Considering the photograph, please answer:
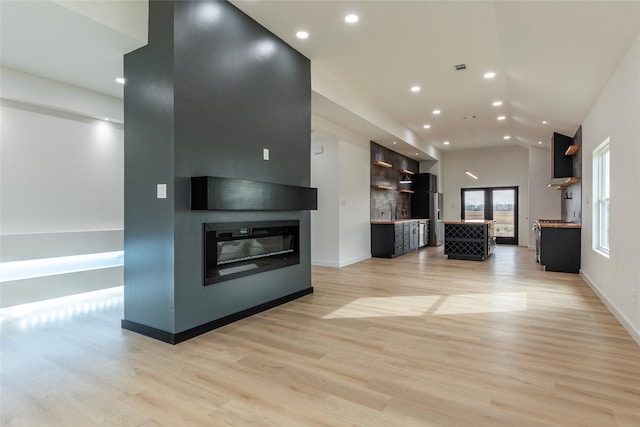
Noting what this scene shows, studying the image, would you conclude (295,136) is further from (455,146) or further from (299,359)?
(455,146)

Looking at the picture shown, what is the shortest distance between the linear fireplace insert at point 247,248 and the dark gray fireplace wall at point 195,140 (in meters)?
0.08

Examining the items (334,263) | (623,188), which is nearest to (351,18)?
(623,188)

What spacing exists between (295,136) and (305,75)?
88 centimetres

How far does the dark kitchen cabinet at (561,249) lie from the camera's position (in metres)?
6.27

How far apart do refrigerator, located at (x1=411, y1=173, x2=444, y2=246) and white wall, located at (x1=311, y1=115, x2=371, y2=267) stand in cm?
403

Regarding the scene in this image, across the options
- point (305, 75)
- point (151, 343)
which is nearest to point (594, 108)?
point (305, 75)

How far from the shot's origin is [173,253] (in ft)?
10.1

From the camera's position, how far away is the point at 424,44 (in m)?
4.32

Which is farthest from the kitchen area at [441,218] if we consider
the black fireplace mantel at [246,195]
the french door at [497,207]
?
the black fireplace mantel at [246,195]

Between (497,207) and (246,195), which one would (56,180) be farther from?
(497,207)

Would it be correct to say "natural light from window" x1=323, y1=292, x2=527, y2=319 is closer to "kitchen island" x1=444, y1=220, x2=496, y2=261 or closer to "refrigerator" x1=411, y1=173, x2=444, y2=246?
"kitchen island" x1=444, y1=220, x2=496, y2=261

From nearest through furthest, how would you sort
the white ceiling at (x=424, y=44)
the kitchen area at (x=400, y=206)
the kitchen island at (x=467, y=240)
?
the white ceiling at (x=424, y=44) < the kitchen island at (x=467, y=240) < the kitchen area at (x=400, y=206)

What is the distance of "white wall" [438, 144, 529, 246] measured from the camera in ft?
37.2

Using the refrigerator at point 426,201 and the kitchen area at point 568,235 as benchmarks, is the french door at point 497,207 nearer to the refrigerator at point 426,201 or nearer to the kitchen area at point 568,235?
the refrigerator at point 426,201
